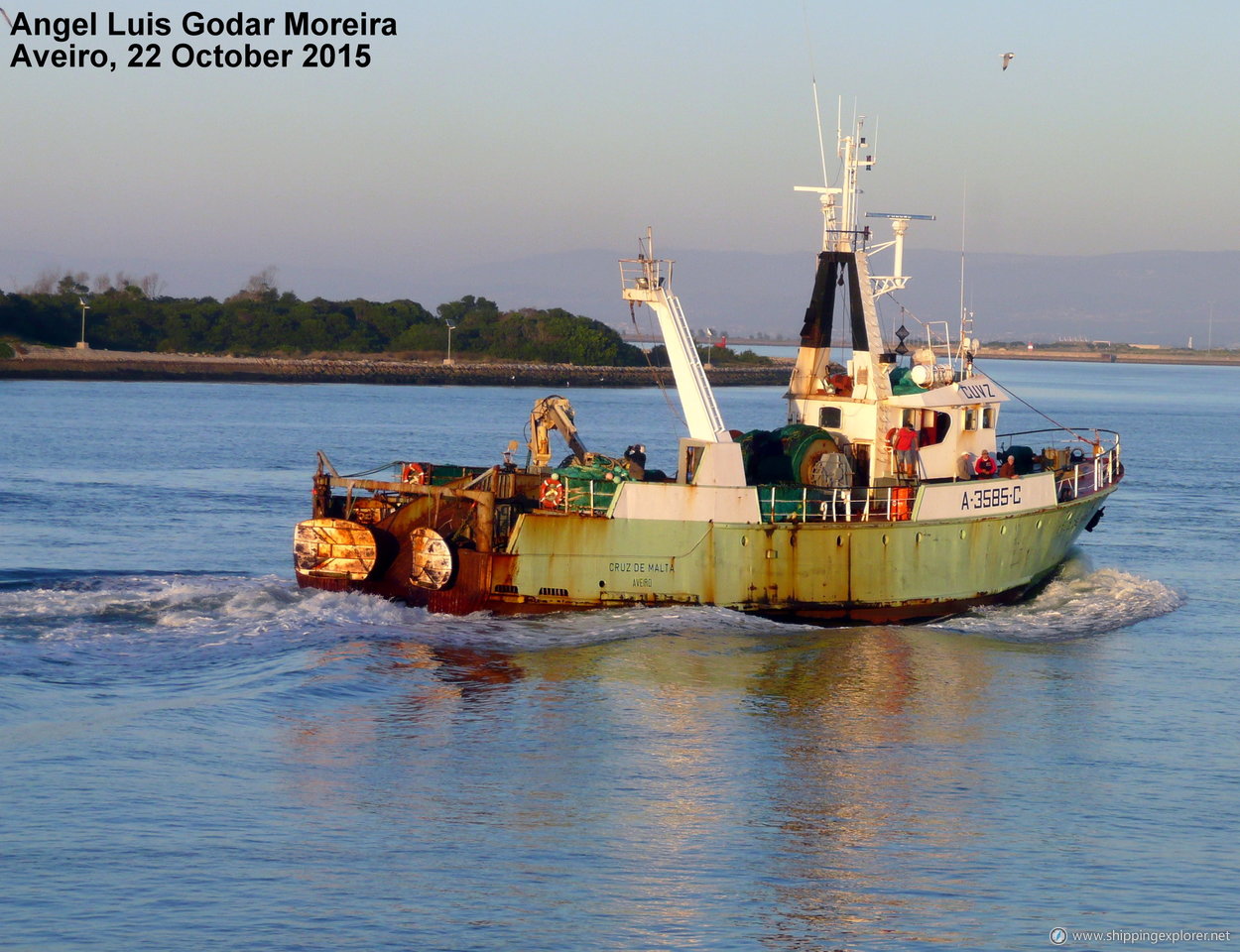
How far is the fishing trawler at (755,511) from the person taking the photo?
22.2 meters

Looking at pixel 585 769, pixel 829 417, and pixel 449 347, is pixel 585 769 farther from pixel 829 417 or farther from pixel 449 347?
pixel 449 347

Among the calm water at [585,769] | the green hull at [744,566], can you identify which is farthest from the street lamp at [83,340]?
the green hull at [744,566]

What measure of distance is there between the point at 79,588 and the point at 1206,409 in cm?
9905

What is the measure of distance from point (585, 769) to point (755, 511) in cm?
738

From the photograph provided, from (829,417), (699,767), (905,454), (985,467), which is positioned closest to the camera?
(699,767)

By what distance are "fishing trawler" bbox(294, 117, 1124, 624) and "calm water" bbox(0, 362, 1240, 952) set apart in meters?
0.62

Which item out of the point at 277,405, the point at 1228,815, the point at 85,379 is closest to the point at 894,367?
the point at 1228,815

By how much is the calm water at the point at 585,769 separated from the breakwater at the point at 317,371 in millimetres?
81051

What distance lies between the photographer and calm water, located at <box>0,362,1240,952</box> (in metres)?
12.4

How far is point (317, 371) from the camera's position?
117875mm

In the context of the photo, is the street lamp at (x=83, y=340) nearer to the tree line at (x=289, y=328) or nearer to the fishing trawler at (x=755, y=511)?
the tree line at (x=289, y=328)

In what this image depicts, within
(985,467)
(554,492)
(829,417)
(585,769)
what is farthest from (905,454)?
(585,769)

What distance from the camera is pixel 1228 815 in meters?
15.3

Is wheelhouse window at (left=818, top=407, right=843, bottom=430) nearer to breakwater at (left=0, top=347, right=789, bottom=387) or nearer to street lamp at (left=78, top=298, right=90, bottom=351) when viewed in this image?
breakwater at (left=0, top=347, right=789, bottom=387)
